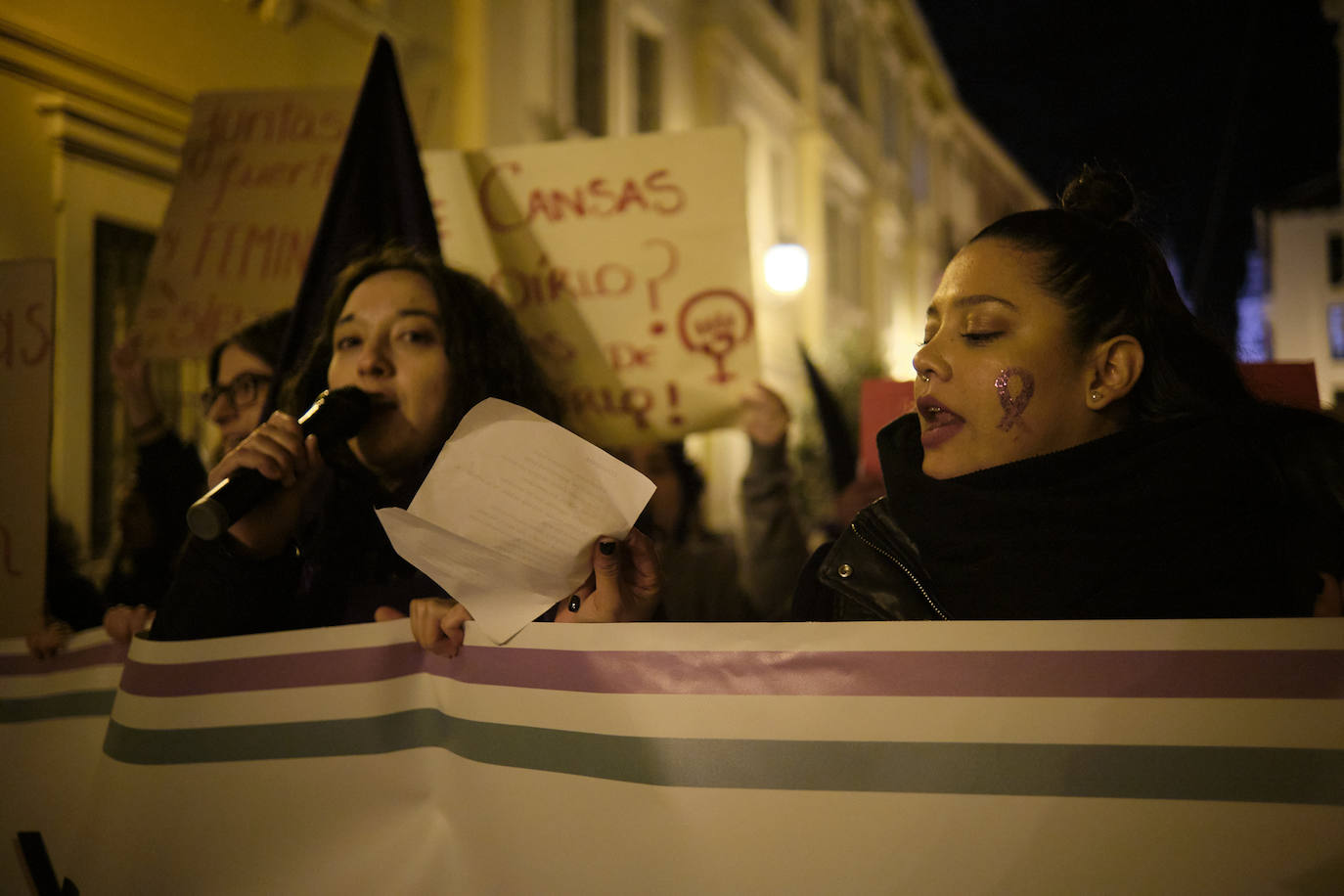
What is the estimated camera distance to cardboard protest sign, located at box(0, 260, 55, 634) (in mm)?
2148

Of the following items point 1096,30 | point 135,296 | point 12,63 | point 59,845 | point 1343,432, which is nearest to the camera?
point 1343,432

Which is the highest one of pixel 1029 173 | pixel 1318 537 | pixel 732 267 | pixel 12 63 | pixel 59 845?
pixel 1029 173

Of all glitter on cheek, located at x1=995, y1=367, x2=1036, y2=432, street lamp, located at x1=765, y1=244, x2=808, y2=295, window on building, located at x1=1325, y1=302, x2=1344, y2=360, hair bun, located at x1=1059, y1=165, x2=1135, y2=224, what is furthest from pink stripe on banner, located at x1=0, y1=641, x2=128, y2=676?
window on building, located at x1=1325, y1=302, x2=1344, y2=360

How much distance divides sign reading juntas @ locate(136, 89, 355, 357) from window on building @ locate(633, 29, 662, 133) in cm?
748

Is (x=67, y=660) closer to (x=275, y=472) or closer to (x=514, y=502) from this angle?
(x=275, y=472)

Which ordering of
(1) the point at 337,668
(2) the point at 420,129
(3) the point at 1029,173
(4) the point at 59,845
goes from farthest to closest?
(3) the point at 1029,173
(2) the point at 420,129
(4) the point at 59,845
(1) the point at 337,668

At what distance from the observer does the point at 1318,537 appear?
1.50 metres

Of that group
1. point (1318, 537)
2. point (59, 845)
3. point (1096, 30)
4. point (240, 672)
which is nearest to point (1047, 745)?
point (1318, 537)

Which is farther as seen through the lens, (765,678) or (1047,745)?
(765,678)

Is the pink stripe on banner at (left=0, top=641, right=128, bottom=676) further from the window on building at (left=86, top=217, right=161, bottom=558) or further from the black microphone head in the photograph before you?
the window on building at (left=86, top=217, right=161, bottom=558)

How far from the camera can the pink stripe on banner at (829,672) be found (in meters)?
1.09

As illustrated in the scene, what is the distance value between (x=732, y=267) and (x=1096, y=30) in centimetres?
892

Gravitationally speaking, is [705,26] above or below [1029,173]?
below

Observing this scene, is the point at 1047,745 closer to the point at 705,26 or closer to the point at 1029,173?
the point at 705,26
